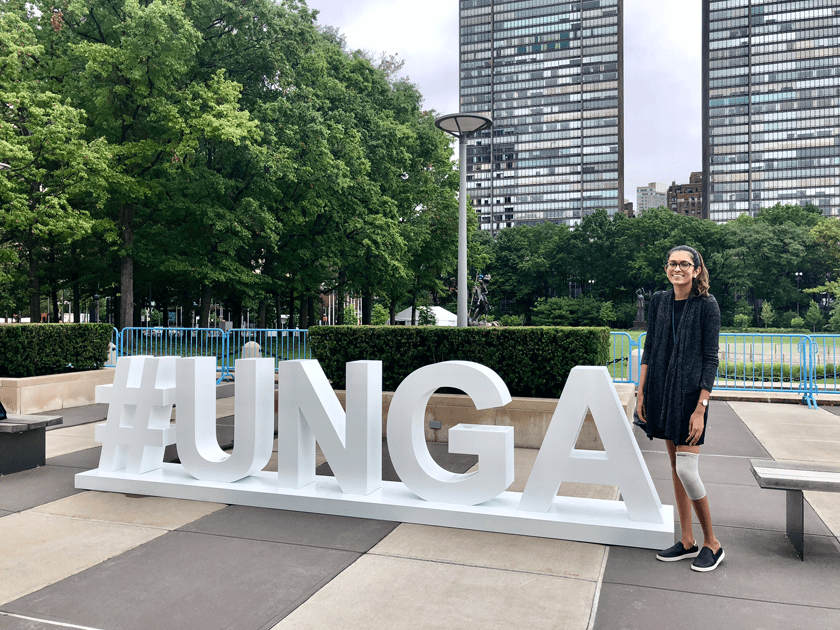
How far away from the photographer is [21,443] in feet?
21.4

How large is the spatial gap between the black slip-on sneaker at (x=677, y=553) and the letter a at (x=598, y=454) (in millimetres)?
322

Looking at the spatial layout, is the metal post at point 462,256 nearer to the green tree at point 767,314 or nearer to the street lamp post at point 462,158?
the street lamp post at point 462,158

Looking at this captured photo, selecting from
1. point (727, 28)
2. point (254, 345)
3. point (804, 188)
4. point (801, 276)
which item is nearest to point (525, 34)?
point (727, 28)

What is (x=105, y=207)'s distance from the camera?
2041cm

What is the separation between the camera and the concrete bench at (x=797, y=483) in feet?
13.1

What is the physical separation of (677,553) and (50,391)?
1076 centimetres

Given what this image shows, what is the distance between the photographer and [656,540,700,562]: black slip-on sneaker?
400 cm

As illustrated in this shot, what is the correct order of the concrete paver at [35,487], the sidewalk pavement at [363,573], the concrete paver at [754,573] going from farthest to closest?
the concrete paver at [35,487] → the concrete paver at [754,573] → the sidewalk pavement at [363,573]

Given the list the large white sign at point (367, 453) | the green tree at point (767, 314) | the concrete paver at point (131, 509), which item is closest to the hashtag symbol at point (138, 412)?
the large white sign at point (367, 453)

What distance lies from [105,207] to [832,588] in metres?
22.2

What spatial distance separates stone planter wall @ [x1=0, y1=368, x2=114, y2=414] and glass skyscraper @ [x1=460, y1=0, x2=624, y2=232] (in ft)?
471

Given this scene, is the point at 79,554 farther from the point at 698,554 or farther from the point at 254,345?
the point at 254,345

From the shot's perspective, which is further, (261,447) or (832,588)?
(261,447)

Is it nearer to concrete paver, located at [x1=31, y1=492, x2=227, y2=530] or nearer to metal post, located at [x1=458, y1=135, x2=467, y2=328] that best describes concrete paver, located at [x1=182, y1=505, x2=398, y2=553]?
concrete paver, located at [x1=31, y1=492, x2=227, y2=530]
